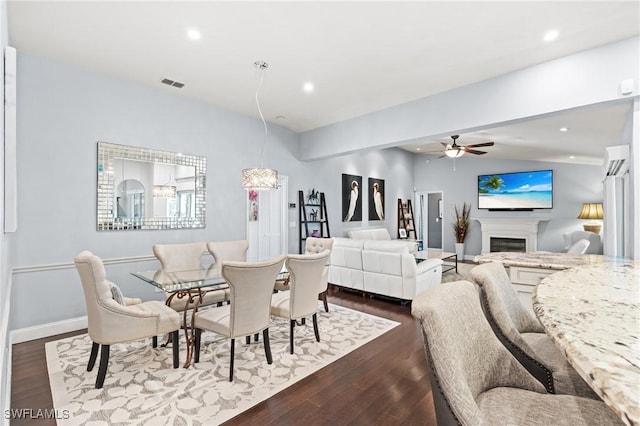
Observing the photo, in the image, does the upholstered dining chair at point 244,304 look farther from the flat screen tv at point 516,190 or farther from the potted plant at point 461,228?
the flat screen tv at point 516,190

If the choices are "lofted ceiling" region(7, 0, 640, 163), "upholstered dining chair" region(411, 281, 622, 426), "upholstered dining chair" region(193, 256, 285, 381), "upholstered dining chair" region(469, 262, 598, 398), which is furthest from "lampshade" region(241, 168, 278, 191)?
"upholstered dining chair" region(411, 281, 622, 426)

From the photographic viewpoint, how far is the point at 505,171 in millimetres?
8469

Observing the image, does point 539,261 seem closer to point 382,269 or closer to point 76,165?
point 382,269

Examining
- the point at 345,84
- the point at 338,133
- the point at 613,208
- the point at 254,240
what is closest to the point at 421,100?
the point at 345,84

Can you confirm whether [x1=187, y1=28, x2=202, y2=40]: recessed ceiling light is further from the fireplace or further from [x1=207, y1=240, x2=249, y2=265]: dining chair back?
the fireplace

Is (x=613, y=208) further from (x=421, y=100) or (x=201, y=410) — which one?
(x=201, y=410)

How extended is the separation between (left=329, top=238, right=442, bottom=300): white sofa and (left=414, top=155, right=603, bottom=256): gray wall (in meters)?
4.48

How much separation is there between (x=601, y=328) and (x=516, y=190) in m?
8.71

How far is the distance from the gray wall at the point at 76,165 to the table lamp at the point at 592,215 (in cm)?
770

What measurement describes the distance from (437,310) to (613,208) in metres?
4.18

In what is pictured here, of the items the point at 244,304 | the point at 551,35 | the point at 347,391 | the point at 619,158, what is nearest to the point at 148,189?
the point at 244,304

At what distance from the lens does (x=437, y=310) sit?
98cm

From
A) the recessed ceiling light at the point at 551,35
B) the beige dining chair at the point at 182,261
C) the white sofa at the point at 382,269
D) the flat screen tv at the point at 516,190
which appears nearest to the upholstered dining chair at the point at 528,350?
the recessed ceiling light at the point at 551,35

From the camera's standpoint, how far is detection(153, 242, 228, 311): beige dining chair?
3.41 metres
